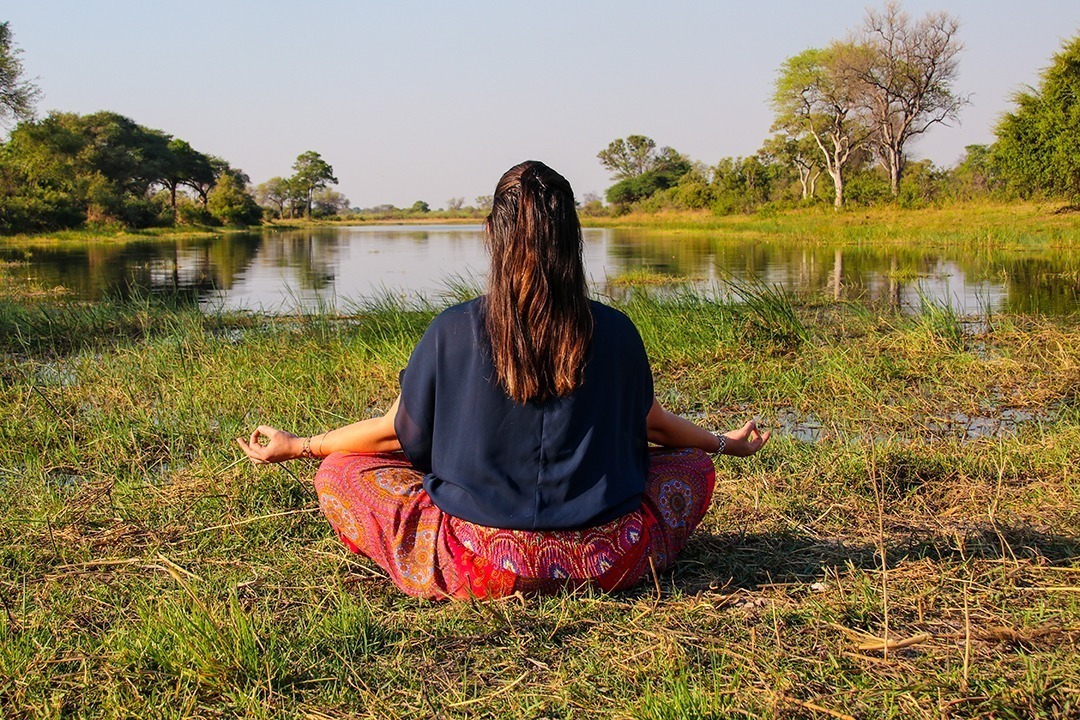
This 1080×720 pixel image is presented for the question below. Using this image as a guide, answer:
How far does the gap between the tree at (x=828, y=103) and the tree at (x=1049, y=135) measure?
9697 mm

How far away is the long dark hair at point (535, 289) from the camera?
180 cm

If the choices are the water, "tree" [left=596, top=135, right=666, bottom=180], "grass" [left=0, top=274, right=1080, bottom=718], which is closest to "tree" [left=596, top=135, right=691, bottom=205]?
"tree" [left=596, top=135, right=666, bottom=180]

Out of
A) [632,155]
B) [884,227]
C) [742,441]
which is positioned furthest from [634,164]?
[742,441]

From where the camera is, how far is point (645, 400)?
78.6 inches

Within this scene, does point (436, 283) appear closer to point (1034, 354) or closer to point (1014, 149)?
point (1034, 354)

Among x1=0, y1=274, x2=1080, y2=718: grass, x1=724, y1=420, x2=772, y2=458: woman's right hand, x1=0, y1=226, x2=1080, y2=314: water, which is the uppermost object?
x1=0, y1=226, x2=1080, y2=314: water

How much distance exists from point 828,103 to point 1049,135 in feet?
47.0

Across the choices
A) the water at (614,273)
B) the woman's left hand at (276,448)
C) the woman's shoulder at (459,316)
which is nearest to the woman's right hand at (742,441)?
the woman's shoulder at (459,316)

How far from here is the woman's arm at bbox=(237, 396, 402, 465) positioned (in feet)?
6.82

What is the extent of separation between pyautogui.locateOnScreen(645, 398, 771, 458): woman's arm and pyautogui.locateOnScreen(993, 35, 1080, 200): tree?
57.2ft

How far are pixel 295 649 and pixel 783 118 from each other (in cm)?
3412

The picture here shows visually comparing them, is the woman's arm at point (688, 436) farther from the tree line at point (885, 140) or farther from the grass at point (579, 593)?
the tree line at point (885, 140)

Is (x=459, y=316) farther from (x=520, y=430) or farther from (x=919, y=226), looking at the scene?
(x=919, y=226)

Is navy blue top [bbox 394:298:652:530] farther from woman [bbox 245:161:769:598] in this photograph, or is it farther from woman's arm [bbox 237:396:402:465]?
woman's arm [bbox 237:396:402:465]
